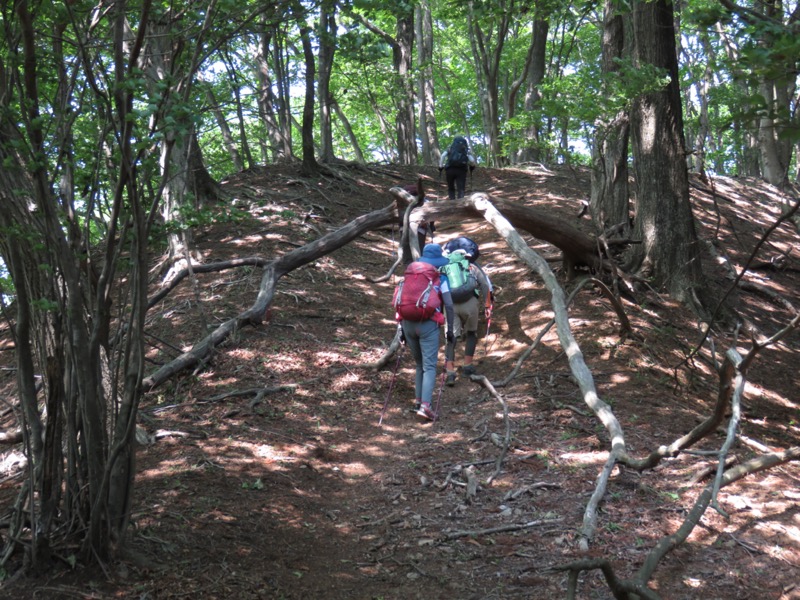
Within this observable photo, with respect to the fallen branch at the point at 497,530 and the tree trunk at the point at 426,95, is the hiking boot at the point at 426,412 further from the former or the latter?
the tree trunk at the point at 426,95

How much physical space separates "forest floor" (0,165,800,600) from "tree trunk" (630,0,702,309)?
0.67 m

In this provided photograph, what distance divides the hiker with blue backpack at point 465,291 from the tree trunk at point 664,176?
3.41 m

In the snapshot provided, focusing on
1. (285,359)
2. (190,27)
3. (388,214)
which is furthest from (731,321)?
(190,27)

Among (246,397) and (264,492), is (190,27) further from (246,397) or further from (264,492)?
(246,397)

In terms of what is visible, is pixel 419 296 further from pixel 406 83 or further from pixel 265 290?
pixel 406 83

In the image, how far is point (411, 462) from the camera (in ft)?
21.4

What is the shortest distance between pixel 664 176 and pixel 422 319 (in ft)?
17.3

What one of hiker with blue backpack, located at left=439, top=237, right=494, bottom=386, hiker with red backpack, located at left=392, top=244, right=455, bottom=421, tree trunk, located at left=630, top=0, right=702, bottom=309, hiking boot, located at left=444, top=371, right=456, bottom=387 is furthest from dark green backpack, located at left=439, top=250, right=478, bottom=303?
tree trunk, located at left=630, top=0, right=702, bottom=309

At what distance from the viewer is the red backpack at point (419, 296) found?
7281 millimetres

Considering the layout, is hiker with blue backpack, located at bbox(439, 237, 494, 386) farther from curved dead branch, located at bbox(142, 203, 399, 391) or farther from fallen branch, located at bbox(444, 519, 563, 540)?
fallen branch, located at bbox(444, 519, 563, 540)

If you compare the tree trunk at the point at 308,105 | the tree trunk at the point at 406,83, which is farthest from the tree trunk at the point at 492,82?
the tree trunk at the point at 308,105

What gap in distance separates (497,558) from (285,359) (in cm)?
441

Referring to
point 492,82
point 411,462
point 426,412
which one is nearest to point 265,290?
point 426,412

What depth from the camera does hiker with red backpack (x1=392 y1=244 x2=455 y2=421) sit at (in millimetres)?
7301
